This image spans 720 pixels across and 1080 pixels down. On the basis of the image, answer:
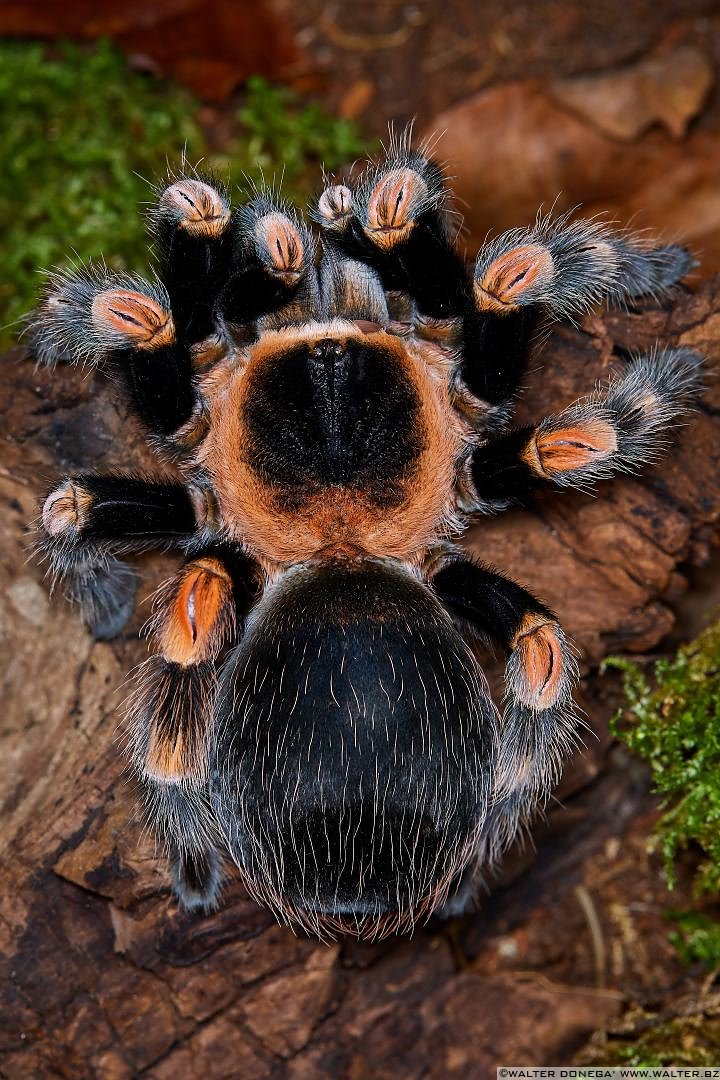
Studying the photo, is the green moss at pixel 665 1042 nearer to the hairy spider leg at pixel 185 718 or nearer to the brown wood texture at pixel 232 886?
the brown wood texture at pixel 232 886

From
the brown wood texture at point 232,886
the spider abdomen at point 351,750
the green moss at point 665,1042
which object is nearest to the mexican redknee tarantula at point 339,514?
the spider abdomen at point 351,750

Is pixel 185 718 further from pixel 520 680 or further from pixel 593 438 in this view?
pixel 593 438

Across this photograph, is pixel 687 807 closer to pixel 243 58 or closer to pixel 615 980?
pixel 615 980

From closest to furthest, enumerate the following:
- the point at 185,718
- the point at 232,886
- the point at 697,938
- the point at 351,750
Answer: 1. the point at 351,750
2. the point at 185,718
3. the point at 232,886
4. the point at 697,938

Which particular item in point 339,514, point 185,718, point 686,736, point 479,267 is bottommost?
point 686,736

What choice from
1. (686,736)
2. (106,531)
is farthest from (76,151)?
(686,736)

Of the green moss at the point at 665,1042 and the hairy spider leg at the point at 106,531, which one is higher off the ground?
the hairy spider leg at the point at 106,531
